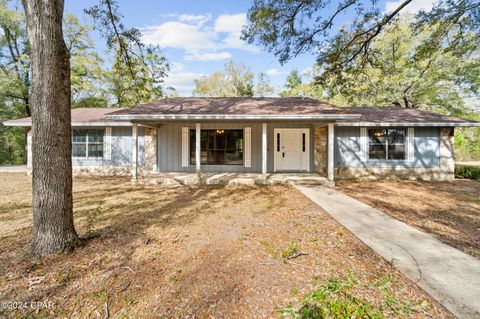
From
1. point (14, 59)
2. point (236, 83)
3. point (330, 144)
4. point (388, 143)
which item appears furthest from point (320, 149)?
point (14, 59)

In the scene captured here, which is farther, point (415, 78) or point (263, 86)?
point (263, 86)

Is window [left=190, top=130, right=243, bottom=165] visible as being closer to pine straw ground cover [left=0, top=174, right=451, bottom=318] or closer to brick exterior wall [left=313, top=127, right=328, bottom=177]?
brick exterior wall [left=313, top=127, right=328, bottom=177]

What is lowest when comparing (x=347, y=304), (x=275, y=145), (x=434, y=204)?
(x=347, y=304)

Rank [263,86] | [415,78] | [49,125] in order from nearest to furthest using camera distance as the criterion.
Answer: [49,125]
[415,78]
[263,86]

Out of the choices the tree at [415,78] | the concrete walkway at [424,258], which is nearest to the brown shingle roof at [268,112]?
the tree at [415,78]

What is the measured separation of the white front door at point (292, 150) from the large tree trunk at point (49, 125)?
27.9ft

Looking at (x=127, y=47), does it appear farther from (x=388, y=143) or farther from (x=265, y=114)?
(x=388, y=143)

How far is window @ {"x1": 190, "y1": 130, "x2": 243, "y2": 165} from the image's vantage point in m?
10.4

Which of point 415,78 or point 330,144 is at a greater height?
point 415,78

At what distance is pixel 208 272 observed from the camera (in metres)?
2.83

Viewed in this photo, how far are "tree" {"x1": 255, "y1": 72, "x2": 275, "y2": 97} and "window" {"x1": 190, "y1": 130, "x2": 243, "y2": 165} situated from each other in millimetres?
20137

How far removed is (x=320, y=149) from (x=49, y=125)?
9689 mm

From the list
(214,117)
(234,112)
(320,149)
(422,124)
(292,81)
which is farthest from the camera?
(292,81)

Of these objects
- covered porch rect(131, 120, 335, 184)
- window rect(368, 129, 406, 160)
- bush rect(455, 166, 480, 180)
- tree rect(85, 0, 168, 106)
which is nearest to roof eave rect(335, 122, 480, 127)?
window rect(368, 129, 406, 160)
